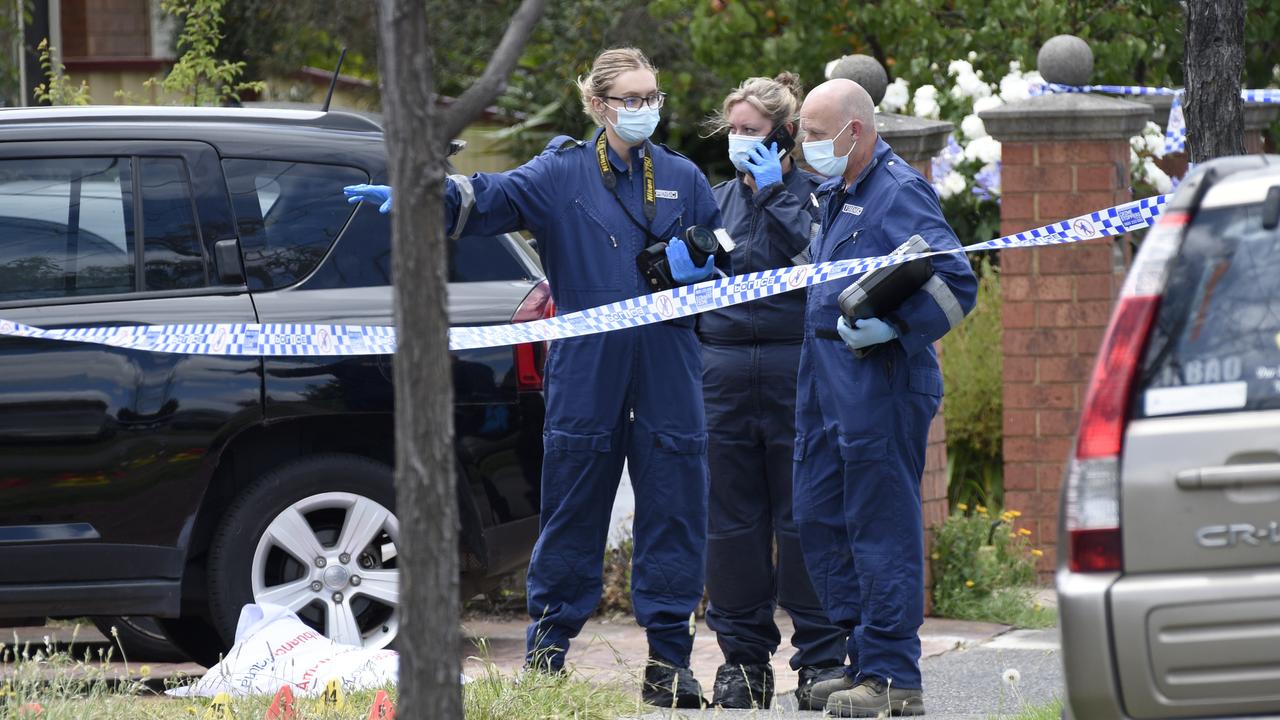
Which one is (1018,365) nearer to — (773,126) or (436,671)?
(773,126)

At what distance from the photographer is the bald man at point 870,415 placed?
5.20 metres

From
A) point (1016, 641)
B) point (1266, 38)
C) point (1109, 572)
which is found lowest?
point (1016, 641)

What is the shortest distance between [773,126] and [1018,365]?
2559mm

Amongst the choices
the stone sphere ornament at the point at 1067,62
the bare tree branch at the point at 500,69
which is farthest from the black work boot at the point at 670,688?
the stone sphere ornament at the point at 1067,62

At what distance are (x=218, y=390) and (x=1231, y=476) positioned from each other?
12.0 feet

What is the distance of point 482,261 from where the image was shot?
21.0 feet

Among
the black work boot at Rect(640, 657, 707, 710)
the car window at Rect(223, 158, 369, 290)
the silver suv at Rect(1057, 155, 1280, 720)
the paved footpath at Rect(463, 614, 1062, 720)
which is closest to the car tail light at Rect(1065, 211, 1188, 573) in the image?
the silver suv at Rect(1057, 155, 1280, 720)

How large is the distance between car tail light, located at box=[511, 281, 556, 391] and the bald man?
118 centimetres

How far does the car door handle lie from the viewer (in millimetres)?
3342

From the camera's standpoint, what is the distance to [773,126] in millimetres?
5918

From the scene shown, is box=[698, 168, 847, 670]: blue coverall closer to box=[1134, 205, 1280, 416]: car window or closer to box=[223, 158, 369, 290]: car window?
box=[223, 158, 369, 290]: car window

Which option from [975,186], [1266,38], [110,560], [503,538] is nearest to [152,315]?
[110,560]

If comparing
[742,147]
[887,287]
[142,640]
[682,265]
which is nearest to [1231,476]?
[887,287]

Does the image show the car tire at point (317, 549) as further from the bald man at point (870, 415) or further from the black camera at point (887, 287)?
the black camera at point (887, 287)
